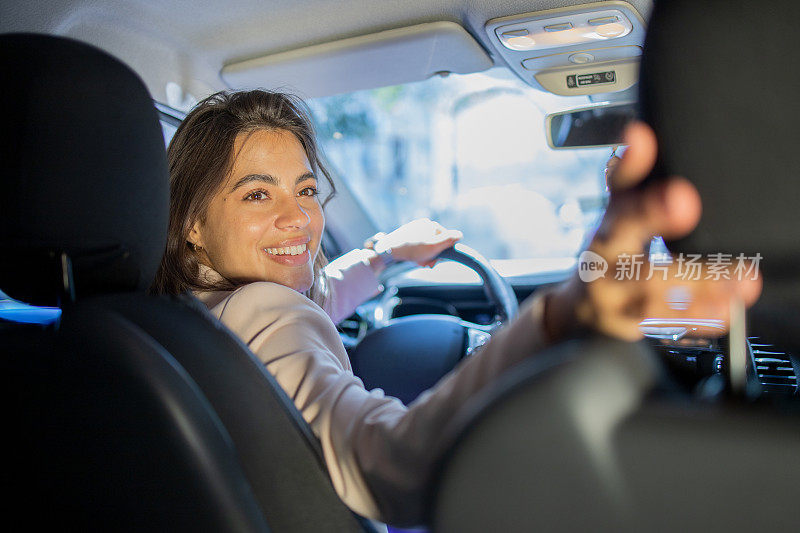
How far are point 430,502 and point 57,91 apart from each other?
721 millimetres

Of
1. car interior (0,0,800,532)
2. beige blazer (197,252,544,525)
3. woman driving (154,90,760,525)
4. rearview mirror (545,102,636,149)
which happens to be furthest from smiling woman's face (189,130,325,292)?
rearview mirror (545,102,636,149)

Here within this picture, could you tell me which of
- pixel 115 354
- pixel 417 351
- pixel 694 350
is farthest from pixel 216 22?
pixel 694 350

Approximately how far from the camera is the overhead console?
1.84 metres

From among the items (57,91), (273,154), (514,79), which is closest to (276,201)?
(273,154)

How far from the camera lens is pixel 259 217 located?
1.49 meters

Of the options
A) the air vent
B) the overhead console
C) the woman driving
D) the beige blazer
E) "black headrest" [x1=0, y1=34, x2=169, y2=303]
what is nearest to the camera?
the woman driving

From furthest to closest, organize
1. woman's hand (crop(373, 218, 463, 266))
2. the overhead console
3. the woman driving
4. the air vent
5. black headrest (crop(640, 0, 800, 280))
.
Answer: woman's hand (crop(373, 218, 463, 266)), the overhead console, the air vent, the woman driving, black headrest (crop(640, 0, 800, 280))

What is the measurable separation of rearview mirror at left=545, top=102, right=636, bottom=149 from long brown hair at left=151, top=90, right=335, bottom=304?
64 cm

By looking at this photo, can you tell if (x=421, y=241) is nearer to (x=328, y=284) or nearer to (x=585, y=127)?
(x=328, y=284)

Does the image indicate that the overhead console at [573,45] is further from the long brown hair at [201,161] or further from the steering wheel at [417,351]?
the long brown hair at [201,161]

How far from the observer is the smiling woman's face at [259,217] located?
148 cm

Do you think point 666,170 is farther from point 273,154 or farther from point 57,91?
point 273,154

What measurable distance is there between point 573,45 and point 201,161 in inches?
47.0

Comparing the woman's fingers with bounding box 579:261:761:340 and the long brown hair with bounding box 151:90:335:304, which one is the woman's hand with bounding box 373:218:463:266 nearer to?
the long brown hair with bounding box 151:90:335:304
